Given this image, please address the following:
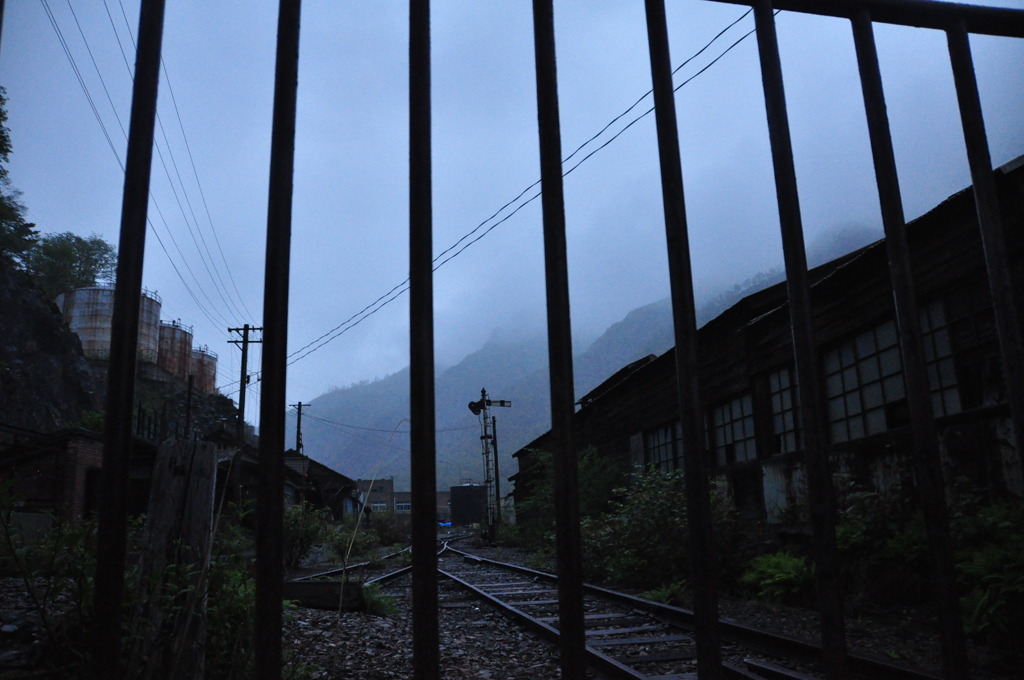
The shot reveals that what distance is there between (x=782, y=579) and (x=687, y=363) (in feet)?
28.3

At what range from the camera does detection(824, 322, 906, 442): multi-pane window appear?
984cm

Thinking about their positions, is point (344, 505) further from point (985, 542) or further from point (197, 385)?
point (985, 542)

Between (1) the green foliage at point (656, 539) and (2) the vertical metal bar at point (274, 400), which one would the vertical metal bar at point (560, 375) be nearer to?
Result: (2) the vertical metal bar at point (274, 400)

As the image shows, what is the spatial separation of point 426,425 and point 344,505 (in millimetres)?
59652

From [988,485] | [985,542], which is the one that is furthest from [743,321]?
[985,542]

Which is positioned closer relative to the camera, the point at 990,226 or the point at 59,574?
the point at 990,226

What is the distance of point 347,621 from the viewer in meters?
7.31

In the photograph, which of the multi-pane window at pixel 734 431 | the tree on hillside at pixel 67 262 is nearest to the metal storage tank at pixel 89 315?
the tree on hillside at pixel 67 262

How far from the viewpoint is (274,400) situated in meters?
1.17

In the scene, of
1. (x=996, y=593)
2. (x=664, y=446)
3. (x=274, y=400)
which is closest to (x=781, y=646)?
(x=996, y=593)

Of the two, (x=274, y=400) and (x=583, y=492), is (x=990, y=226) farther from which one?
(x=583, y=492)

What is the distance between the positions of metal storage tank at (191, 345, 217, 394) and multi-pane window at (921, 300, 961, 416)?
66.7 meters

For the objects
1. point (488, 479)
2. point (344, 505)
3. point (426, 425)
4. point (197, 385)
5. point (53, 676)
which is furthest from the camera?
point (197, 385)

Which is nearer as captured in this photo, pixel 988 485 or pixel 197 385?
pixel 988 485
